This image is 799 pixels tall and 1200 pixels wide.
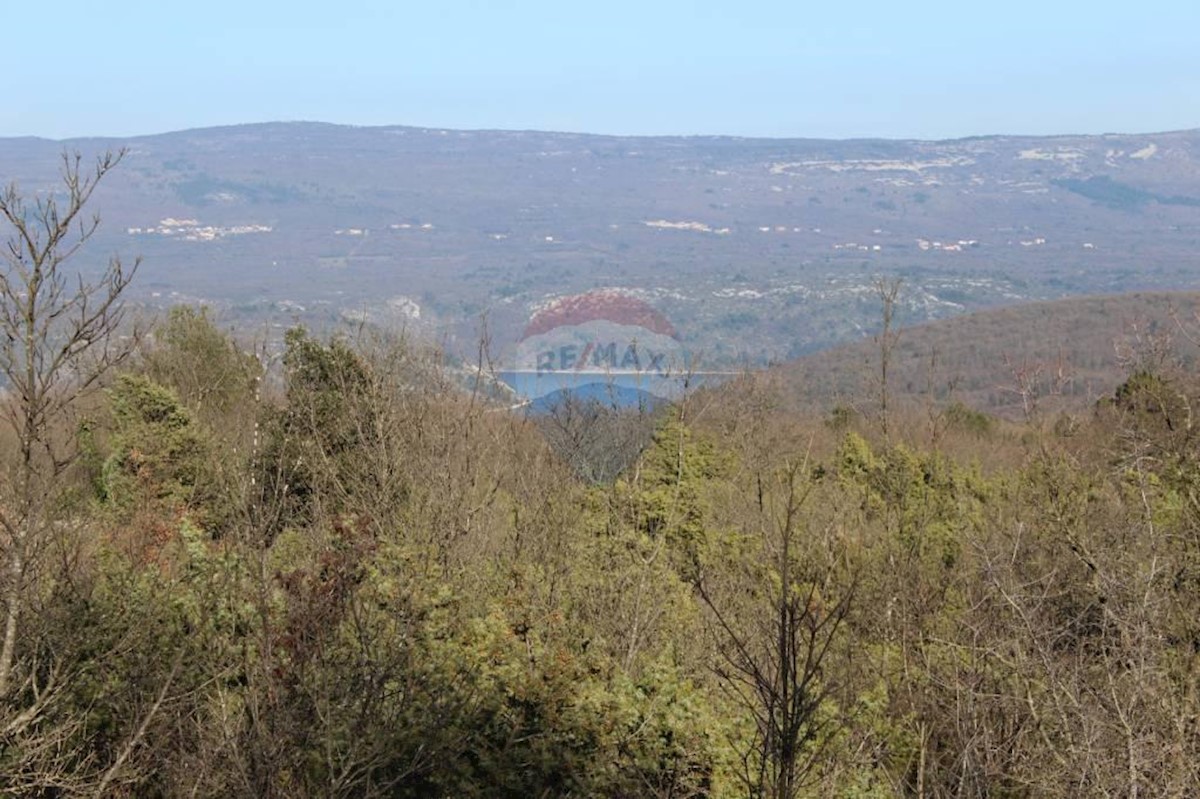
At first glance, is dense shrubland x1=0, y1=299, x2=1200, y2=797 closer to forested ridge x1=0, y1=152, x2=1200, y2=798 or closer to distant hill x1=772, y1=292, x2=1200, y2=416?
forested ridge x1=0, y1=152, x2=1200, y2=798

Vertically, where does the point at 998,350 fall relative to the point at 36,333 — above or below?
below

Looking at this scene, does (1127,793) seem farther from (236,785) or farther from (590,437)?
(590,437)

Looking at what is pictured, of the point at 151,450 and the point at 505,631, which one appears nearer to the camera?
the point at 505,631

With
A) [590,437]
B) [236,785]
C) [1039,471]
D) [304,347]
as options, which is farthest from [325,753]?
[590,437]

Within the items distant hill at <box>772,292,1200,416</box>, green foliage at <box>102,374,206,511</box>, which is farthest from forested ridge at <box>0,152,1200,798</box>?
distant hill at <box>772,292,1200,416</box>

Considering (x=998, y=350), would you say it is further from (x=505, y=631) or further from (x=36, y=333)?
(x=36, y=333)

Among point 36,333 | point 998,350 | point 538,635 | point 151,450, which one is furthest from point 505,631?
point 998,350
